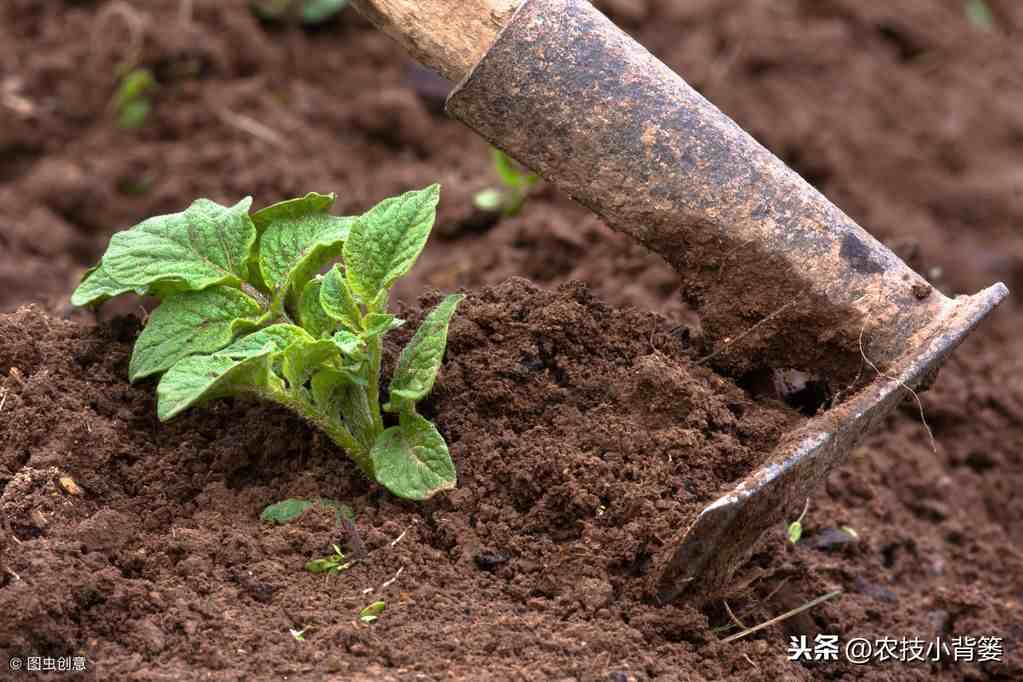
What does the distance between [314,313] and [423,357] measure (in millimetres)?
219

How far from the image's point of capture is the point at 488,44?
2.34m

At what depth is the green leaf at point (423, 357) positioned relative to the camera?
2.25 meters

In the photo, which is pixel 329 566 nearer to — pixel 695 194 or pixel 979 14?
pixel 695 194

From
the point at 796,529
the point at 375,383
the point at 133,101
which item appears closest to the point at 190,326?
the point at 375,383

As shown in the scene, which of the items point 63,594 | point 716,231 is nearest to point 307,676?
point 63,594

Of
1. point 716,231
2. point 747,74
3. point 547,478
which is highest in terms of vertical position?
point 716,231

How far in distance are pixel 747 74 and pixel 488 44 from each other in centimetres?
281

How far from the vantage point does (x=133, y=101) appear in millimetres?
4484

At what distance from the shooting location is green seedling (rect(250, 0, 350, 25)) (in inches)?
189

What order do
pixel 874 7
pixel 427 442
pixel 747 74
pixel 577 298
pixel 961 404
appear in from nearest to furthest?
pixel 427 442, pixel 577 298, pixel 961 404, pixel 747 74, pixel 874 7

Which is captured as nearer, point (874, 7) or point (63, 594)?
point (63, 594)

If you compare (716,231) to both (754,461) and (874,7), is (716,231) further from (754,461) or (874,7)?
(874,7)

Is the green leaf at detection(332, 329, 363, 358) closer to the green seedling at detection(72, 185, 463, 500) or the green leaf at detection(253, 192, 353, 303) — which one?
the green seedling at detection(72, 185, 463, 500)

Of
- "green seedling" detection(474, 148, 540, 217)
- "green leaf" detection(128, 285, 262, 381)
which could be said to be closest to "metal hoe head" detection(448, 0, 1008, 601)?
"green leaf" detection(128, 285, 262, 381)
